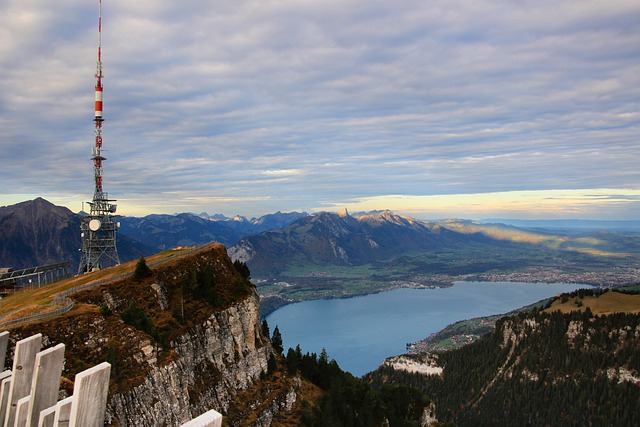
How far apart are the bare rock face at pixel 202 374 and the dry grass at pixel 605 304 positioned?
15832 cm

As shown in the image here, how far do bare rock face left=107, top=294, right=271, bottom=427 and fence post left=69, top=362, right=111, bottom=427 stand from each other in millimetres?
36097

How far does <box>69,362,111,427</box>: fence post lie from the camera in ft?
22.8

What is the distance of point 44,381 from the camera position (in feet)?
31.0

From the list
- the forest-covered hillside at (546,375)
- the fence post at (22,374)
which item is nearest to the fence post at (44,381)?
the fence post at (22,374)

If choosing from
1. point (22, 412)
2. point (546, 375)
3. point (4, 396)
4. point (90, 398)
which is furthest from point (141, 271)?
point (546, 375)

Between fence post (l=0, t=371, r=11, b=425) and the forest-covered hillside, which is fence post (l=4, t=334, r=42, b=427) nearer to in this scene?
fence post (l=0, t=371, r=11, b=425)

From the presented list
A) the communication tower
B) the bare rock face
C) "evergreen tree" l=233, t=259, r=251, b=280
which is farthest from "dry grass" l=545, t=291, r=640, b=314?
the communication tower

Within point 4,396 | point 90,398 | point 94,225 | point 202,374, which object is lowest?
point 202,374

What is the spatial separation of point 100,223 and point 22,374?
9643 cm

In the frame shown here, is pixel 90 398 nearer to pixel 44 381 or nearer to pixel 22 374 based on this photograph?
pixel 44 381

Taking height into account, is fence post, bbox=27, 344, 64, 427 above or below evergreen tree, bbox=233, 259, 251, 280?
above

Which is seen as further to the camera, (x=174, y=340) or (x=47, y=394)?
(x=174, y=340)

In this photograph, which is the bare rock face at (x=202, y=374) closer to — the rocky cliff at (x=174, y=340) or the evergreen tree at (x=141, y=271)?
the rocky cliff at (x=174, y=340)

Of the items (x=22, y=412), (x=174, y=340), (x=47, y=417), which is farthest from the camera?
(x=174, y=340)
